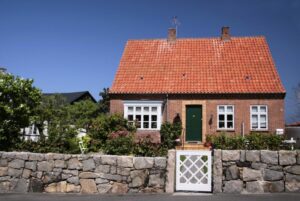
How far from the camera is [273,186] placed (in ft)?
32.5

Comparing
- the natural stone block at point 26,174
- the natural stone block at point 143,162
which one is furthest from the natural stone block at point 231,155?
the natural stone block at point 26,174

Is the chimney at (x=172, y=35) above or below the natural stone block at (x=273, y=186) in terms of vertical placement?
above

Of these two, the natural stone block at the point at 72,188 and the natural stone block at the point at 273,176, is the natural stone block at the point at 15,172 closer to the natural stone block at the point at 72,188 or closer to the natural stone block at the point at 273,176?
the natural stone block at the point at 72,188

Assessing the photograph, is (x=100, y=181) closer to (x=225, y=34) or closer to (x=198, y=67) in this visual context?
(x=198, y=67)

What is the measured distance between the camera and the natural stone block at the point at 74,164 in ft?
35.0

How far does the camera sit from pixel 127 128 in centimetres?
1697

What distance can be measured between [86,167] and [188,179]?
323cm

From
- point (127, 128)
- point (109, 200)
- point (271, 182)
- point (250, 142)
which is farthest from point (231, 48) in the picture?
point (109, 200)

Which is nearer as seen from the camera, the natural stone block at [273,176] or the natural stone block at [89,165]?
the natural stone block at [273,176]

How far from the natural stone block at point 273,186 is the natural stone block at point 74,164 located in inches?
225

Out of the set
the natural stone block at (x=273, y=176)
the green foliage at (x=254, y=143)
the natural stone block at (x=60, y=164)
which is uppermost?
the green foliage at (x=254, y=143)

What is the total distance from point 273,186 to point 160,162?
3422mm

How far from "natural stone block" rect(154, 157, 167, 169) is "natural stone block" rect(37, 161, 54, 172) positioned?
3.42 meters

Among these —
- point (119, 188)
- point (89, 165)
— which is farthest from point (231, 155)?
point (89, 165)
